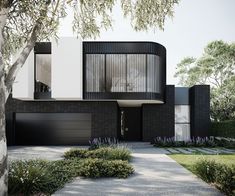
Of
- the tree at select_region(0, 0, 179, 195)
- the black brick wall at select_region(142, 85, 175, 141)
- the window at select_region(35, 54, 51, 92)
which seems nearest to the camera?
the tree at select_region(0, 0, 179, 195)

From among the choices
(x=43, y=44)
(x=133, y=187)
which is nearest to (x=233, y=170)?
(x=133, y=187)

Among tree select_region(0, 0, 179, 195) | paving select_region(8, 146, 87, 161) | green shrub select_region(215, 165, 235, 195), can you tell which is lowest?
paving select_region(8, 146, 87, 161)

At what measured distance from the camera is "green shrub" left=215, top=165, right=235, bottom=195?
26.1ft

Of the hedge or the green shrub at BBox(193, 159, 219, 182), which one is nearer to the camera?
the green shrub at BBox(193, 159, 219, 182)

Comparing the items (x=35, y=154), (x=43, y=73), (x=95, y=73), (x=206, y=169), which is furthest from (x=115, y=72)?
(x=206, y=169)

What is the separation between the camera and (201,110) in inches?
937

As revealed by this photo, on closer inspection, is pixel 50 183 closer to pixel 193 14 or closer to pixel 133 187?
pixel 133 187

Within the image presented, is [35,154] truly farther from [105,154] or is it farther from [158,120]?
[158,120]

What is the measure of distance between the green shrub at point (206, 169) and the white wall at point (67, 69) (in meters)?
11.1

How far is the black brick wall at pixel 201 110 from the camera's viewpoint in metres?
23.7

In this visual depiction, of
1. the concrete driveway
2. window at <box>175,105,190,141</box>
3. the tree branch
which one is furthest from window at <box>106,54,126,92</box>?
the tree branch

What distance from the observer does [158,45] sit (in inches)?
818

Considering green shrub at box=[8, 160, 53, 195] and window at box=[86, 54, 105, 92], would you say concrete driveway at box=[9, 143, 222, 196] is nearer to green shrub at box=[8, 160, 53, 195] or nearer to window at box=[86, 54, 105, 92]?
green shrub at box=[8, 160, 53, 195]

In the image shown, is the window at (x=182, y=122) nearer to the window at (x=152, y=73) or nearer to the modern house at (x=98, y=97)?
the modern house at (x=98, y=97)
